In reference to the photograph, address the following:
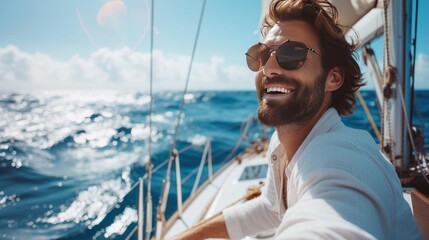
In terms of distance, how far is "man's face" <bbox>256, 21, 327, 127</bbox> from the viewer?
3.06 ft

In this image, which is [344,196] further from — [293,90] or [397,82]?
[397,82]

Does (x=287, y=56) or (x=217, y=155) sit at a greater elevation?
(x=287, y=56)

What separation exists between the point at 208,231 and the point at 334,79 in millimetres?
857

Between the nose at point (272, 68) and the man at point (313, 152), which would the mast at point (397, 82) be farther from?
the nose at point (272, 68)

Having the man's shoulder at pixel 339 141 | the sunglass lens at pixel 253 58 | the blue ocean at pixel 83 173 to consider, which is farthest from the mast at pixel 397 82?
the man's shoulder at pixel 339 141

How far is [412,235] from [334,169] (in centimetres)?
41

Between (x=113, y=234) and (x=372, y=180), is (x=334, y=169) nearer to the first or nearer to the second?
(x=372, y=180)

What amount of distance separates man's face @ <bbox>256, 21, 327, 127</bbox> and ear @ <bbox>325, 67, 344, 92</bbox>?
4 centimetres

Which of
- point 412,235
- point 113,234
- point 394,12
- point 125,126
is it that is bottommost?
point 125,126

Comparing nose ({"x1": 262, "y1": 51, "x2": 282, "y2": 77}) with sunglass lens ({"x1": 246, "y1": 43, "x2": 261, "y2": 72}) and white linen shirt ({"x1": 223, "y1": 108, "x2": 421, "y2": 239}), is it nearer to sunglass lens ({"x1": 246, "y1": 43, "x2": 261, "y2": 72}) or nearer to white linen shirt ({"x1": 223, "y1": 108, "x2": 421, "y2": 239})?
Result: sunglass lens ({"x1": 246, "y1": 43, "x2": 261, "y2": 72})

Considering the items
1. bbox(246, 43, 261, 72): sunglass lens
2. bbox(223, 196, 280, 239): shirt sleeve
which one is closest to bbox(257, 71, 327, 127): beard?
bbox(246, 43, 261, 72): sunglass lens

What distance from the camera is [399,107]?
6.91 ft

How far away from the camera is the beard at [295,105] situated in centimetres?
92

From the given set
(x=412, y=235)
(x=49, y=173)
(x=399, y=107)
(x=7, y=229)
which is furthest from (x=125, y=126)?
(x=412, y=235)
